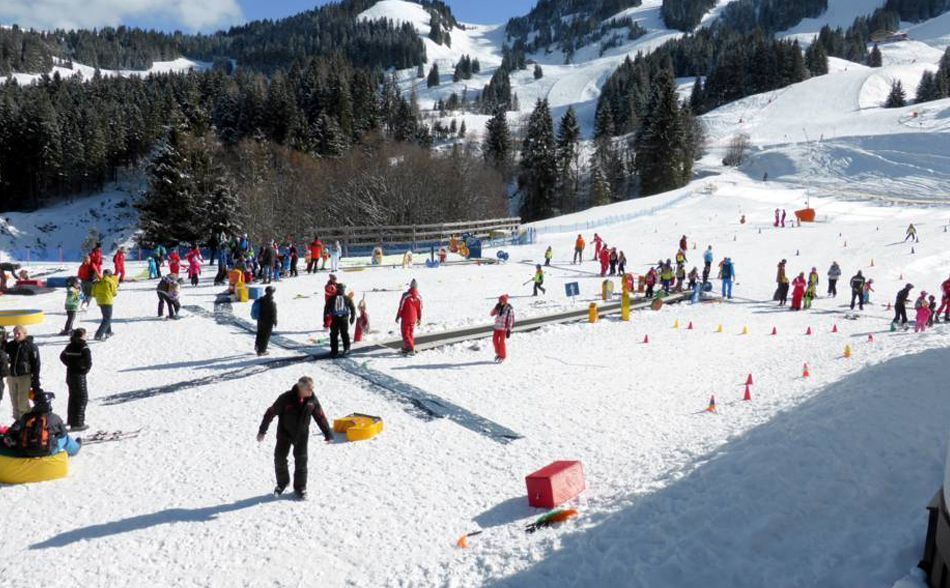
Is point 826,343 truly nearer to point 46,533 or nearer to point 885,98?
point 46,533

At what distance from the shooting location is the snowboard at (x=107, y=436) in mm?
9740

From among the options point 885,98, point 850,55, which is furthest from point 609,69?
point 885,98

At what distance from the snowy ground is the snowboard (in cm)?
20

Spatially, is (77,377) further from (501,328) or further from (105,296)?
(501,328)

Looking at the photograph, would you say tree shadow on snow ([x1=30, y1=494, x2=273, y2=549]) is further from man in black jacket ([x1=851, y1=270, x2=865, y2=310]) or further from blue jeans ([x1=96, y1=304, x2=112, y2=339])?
man in black jacket ([x1=851, y1=270, x2=865, y2=310])

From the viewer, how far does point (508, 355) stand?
1589cm

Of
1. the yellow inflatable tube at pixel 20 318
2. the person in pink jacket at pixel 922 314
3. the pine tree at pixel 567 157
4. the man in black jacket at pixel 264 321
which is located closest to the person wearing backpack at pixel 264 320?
the man in black jacket at pixel 264 321

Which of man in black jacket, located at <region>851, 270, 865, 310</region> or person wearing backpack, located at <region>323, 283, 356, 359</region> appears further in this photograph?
man in black jacket, located at <region>851, 270, 865, 310</region>

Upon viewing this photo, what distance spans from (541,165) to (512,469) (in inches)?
2586

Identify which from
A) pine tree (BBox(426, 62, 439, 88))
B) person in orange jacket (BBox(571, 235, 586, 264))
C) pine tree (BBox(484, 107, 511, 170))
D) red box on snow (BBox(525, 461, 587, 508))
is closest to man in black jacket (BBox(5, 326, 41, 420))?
red box on snow (BBox(525, 461, 587, 508))

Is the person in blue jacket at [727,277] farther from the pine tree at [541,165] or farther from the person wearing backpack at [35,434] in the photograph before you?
the pine tree at [541,165]

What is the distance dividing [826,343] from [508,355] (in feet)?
27.5

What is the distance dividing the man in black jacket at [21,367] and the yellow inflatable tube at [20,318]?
310 inches

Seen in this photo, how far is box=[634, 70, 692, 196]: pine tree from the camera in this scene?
69.6 metres
